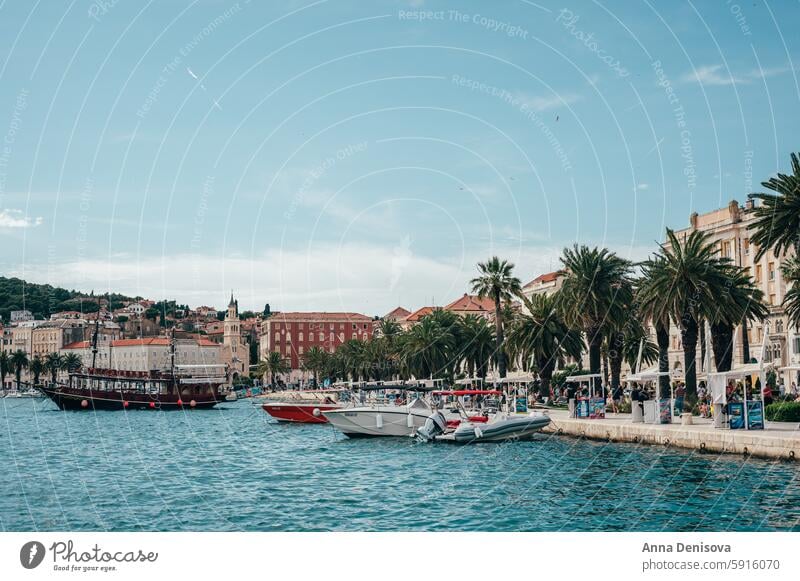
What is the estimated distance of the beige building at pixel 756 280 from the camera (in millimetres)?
71438

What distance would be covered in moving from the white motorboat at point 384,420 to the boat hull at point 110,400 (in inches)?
Result: 2696

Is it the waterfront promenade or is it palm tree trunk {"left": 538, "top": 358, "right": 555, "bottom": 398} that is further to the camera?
palm tree trunk {"left": 538, "top": 358, "right": 555, "bottom": 398}

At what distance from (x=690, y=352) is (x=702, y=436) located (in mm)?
13604

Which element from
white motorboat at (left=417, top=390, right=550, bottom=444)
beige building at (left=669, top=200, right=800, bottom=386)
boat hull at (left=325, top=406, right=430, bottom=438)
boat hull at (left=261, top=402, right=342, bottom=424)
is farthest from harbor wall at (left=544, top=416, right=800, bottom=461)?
boat hull at (left=261, top=402, right=342, bottom=424)

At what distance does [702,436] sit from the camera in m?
36.5

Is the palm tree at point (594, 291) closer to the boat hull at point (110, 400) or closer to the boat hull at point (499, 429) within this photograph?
the boat hull at point (499, 429)

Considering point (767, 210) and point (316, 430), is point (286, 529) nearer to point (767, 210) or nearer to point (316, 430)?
point (767, 210)

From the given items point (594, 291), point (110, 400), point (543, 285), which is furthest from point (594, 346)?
point (110, 400)

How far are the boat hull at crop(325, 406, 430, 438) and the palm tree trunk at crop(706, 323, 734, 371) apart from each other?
16.4 meters

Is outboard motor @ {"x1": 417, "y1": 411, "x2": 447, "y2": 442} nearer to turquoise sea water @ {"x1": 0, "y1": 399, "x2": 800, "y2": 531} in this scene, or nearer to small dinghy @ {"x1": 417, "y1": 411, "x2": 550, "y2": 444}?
Result: small dinghy @ {"x1": 417, "y1": 411, "x2": 550, "y2": 444}

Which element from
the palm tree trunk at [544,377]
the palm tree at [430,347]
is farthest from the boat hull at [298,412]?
the palm tree at [430,347]

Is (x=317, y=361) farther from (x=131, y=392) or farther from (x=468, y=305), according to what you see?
(x=131, y=392)

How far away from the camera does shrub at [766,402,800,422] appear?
39375 mm
